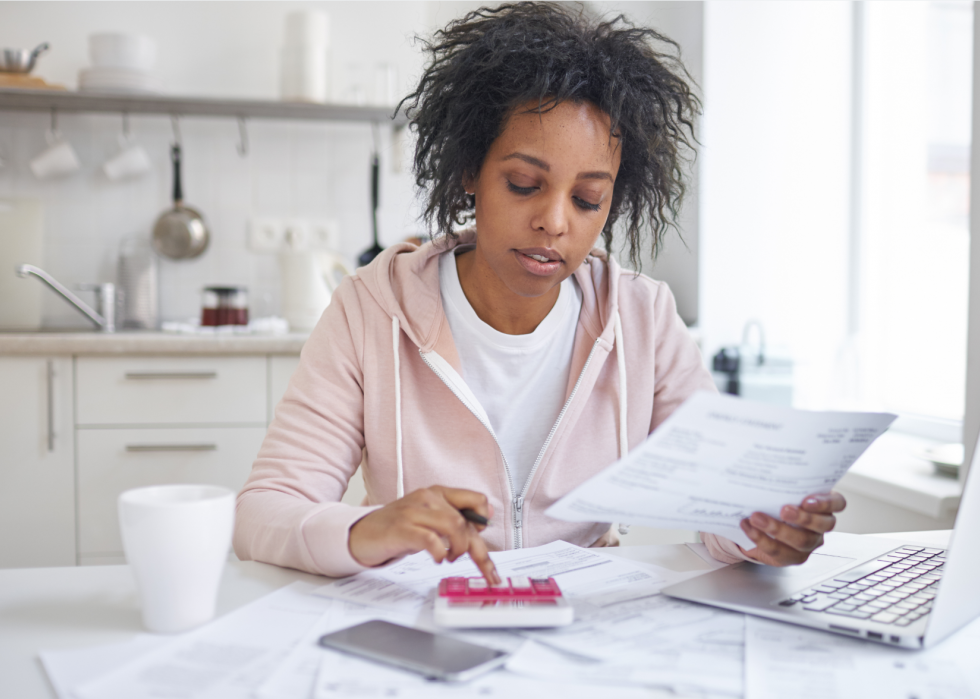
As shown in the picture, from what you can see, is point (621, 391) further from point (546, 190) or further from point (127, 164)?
point (127, 164)

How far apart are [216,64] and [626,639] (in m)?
2.52

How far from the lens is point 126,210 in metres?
2.57

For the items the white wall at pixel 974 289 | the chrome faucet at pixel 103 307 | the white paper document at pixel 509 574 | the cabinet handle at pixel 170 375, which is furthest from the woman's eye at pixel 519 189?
the chrome faucet at pixel 103 307

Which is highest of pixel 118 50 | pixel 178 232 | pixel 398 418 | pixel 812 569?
pixel 118 50

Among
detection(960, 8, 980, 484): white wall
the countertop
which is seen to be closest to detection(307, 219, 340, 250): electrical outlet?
the countertop

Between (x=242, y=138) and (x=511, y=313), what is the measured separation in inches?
71.5

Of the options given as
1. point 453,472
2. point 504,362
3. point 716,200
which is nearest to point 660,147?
point 504,362

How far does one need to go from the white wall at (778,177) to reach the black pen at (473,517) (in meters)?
1.96

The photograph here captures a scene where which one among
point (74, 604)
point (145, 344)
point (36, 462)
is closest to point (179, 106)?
point (145, 344)

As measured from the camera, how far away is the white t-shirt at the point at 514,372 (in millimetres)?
1103

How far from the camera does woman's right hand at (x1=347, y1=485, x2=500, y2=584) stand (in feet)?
2.20

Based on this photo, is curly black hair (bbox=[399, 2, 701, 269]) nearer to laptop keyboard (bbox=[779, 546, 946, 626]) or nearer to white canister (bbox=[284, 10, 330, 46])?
laptop keyboard (bbox=[779, 546, 946, 626])

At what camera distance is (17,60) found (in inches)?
91.0

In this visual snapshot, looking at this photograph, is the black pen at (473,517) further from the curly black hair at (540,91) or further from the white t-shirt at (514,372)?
the curly black hair at (540,91)
